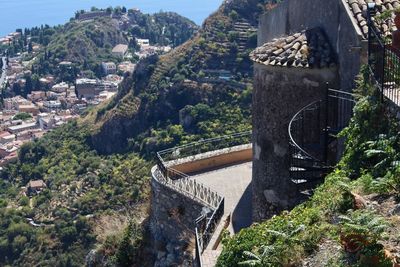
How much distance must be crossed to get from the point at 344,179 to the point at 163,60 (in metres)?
70.5

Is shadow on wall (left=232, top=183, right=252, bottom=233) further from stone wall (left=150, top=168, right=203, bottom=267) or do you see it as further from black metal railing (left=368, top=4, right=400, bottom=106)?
black metal railing (left=368, top=4, right=400, bottom=106)

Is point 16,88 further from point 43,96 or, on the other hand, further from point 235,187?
point 235,187

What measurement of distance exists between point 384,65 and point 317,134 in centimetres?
296

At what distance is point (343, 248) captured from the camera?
241 inches

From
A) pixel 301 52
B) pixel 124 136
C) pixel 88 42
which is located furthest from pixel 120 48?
pixel 301 52

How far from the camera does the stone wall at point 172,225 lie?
13906 millimetres

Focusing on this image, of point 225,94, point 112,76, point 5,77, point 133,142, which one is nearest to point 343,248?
point 225,94

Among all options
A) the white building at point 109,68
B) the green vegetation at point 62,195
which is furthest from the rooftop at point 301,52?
the white building at point 109,68

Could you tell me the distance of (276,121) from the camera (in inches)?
484

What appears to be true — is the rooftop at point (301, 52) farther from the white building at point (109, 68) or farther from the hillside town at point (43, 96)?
the white building at point (109, 68)

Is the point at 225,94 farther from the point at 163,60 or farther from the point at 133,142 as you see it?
the point at 163,60

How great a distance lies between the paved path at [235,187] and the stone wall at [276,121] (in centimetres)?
86

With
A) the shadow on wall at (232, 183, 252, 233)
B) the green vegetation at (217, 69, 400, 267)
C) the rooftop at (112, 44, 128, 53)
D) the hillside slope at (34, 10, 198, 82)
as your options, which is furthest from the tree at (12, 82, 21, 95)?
the green vegetation at (217, 69, 400, 267)

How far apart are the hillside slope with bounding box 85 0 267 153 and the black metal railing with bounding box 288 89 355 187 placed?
1602 inches
